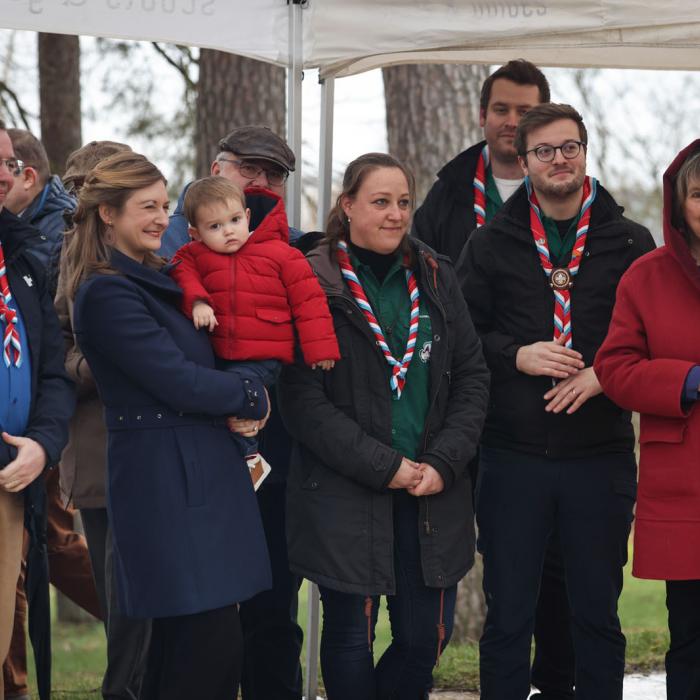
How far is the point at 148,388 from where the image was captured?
3.45m

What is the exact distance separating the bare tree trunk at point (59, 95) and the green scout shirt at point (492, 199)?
5698 millimetres

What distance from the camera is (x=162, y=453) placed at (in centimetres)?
348

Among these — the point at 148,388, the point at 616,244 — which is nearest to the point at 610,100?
the point at 616,244

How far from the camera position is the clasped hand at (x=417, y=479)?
3.81 meters

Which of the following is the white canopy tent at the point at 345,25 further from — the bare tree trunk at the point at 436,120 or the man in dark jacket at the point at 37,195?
the bare tree trunk at the point at 436,120

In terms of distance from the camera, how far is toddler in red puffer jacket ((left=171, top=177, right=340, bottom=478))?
3.69 metres

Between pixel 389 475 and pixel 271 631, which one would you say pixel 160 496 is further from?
pixel 271 631

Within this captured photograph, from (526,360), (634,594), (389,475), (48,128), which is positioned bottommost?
(634,594)

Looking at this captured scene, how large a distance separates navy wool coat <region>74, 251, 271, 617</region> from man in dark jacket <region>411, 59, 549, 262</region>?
1509mm

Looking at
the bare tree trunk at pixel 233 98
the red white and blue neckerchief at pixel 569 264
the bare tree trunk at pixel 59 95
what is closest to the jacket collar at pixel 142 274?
the red white and blue neckerchief at pixel 569 264

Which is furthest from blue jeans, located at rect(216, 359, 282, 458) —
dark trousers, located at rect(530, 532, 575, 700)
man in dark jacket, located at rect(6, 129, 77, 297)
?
dark trousers, located at rect(530, 532, 575, 700)

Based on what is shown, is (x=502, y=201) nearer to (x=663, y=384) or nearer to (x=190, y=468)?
(x=663, y=384)

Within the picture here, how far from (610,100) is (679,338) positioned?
38.4 ft

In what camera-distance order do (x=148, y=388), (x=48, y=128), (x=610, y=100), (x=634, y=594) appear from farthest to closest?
(x=610, y=100) < (x=634, y=594) < (x=48, y=128) < (x=148, y=388)
